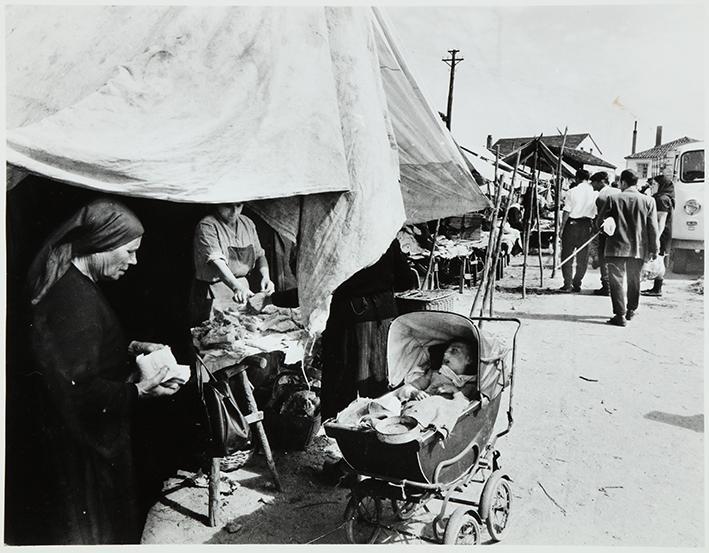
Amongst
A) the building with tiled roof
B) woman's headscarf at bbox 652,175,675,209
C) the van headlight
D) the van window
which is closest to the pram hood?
woman's headscarf at bbox 652,175,675,209

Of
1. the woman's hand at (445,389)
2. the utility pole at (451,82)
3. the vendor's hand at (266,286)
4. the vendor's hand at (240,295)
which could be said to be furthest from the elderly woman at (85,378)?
the utility pole at (451,82)

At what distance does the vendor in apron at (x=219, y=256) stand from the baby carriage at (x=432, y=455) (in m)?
1.29

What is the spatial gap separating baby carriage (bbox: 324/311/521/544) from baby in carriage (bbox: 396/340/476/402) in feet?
0.19

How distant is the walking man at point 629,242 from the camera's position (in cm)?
773

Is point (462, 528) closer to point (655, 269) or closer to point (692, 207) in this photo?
point (655, 269)

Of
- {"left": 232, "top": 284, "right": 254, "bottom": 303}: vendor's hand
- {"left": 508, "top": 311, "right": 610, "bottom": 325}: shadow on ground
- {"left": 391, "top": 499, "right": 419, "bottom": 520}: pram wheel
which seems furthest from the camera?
{"left": 508, "top": 311, "right": 610, "bottom": 325}: shadow on ground

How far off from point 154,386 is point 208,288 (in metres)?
1.36

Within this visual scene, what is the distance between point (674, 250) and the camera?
11672mm

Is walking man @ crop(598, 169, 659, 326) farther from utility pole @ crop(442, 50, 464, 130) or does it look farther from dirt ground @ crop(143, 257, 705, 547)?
utility pole @ crop(442, 50, 464, 130)

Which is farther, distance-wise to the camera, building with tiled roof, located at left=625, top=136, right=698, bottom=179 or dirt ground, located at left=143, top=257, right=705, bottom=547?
building with tiled roof, located at left=625, top=136, right=698, bottom=179

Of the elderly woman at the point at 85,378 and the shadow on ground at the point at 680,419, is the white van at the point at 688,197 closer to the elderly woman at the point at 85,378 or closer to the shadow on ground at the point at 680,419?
the shadow on ground at the point at 680,419

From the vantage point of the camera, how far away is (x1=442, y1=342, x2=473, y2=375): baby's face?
3459 mm

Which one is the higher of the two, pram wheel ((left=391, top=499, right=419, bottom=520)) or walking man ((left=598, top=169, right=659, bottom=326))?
walking man ((left=598, top=169, right=659, bottom=326))

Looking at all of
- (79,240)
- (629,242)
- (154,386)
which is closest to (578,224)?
(629,242)
